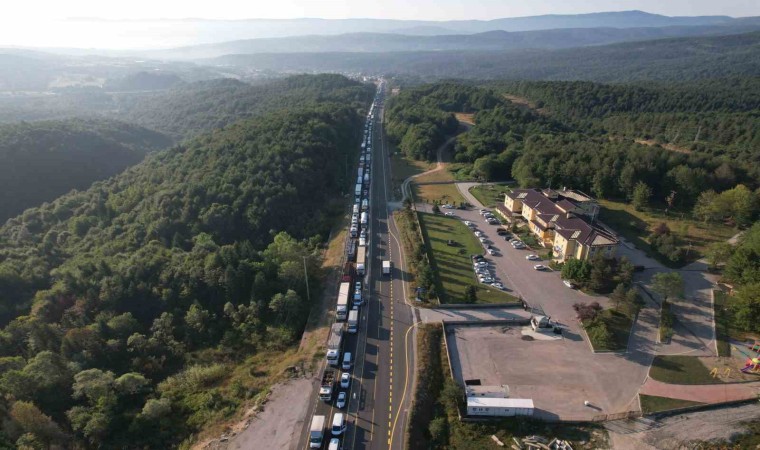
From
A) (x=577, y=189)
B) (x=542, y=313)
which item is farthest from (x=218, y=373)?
(x=577, y=189)

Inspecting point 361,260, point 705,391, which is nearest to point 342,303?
point 361,260

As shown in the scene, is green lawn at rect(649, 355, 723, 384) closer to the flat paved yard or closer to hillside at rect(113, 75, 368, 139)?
the flat paved yard

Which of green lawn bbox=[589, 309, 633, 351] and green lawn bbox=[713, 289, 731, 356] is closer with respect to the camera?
green lawn bbox=[713, 289, 731, 356]

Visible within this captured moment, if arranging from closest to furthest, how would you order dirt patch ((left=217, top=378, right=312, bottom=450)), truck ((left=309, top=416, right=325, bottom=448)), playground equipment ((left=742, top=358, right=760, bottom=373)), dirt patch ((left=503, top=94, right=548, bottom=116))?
truck ((left=309, top=416, right=325, bottom=448)), dirt patch ((left=217, top=378, right=312, bottom=450)), playground equipment ((left=742, top=358, right=760, bottom=373)), dirt patch ((left=503, top=94, right=548, bottom=116))

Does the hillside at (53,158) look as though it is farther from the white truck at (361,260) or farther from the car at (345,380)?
the car at (345,380)

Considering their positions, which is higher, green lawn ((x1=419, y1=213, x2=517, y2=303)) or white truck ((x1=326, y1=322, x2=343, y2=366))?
green lawn ((x1=419, y1=213, x2=517, y2=303))

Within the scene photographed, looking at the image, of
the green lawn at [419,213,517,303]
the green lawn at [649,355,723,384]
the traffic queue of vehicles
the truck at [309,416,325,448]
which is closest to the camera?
the truck at [309,416,325,448]

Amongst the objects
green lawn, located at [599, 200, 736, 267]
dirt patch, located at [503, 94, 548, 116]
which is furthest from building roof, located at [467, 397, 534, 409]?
dirt patch, located at [503, 94, 548, 116]

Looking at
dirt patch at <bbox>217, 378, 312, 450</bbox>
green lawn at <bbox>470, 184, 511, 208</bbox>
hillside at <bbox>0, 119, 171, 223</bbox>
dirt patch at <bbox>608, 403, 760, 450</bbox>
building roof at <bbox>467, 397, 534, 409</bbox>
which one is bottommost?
dirt patch at <bbox>608, 403, 760, 450</bbox>
